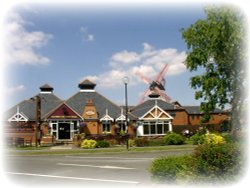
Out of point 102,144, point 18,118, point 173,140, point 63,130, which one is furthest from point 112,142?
point 18,118

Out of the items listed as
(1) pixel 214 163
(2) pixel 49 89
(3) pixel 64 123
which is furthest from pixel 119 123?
(1) pixel 214 163

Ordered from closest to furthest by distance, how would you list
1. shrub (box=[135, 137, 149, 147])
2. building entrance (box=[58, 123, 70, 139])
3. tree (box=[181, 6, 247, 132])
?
1. tree (box=[181, 6, 247, 132])
2. shrub (box=[135, 137, 149, 147])
3. building entrance (box=[58, 123, 70, 139])

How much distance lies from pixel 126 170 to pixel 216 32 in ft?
62.0

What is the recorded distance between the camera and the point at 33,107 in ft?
167

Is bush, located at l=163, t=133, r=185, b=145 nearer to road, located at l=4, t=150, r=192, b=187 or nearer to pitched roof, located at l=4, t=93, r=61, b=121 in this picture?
road, located at l=4, t=150, r=192, b=187

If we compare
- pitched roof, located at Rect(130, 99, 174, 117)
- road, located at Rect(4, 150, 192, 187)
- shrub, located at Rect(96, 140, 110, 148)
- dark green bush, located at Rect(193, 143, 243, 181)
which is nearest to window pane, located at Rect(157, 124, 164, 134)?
pitched roof, located at Rect(130, 99, 174, 117)

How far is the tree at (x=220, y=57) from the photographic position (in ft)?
101

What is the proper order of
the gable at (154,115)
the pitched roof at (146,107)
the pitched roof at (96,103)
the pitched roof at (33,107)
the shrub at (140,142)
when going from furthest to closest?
the pitched roof at (146,107) → the gable at (154,115) → the pitched roof at (96,103) → the pitched roof at (33,107) → the shrub at (140,142)

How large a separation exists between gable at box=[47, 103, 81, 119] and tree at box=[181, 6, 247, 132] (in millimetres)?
18369

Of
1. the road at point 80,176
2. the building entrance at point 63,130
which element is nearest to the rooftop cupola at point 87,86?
the building entrance at point 63,130

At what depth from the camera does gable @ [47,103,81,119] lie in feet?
149

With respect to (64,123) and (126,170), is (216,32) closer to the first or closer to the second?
(126,170)

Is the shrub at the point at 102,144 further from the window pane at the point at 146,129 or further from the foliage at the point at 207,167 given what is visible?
the foliage at the point at 207,167

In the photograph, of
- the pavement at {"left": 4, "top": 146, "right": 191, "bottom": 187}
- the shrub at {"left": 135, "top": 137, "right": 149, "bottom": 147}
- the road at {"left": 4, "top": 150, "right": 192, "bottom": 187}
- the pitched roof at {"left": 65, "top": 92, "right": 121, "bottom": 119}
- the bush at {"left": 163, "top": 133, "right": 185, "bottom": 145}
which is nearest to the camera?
the pavement at {"left": 4, "top": 146, "right": 191, "bottom": 187}
